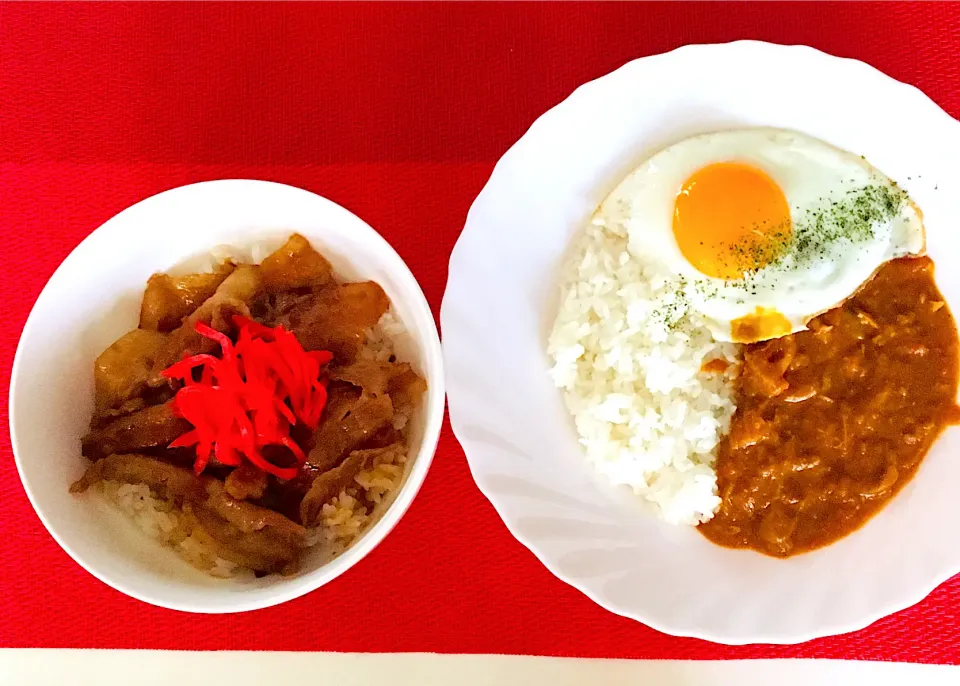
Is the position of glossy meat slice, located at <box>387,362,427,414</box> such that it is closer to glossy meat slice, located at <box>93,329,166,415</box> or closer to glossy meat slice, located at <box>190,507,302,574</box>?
glossy meat slice, located at <box>190,507,302,574</box>

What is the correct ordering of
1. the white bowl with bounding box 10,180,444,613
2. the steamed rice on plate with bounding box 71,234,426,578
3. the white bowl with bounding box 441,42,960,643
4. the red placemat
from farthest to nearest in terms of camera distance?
1. the red placemat
2. the white bowl with bounding box 441,42,960,643
3. the steamed rice on plate with bounding box 71,234,426,578
4. the white bowl with bounding box 10,180,444,613

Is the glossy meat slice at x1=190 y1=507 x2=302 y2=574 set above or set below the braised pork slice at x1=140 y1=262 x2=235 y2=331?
below

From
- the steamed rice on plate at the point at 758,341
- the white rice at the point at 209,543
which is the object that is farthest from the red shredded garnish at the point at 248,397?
the steamed rice on plate at the point at 758,341

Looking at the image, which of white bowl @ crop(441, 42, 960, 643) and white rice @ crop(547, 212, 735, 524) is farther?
white rice @ crop(547, 212, 735, 524)

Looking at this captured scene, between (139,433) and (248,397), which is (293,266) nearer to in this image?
(248,397)

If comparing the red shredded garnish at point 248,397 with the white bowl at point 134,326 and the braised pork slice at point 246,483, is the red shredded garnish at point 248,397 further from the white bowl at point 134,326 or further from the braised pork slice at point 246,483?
the white bowl at point 134,326

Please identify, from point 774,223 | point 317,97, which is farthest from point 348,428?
point 774,223

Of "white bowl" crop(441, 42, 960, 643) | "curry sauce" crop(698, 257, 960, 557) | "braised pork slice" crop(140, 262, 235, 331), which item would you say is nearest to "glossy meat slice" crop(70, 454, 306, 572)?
"braised pork slice" crop(140, 262, 235, 331)
